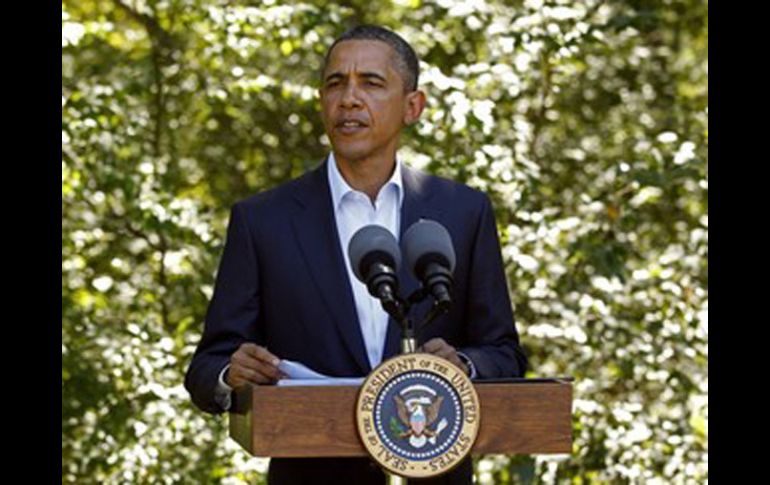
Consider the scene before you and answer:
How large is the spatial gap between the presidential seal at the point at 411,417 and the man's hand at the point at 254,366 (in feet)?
0.81

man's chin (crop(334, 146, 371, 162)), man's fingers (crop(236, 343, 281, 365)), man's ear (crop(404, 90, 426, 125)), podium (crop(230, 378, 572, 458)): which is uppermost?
man's ear (crop(404, 90, 426, 125))

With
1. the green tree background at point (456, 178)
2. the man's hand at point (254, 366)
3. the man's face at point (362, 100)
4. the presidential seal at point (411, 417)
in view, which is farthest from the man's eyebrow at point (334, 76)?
the green tree background at point (456, 178)

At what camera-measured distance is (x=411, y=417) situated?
3318mm

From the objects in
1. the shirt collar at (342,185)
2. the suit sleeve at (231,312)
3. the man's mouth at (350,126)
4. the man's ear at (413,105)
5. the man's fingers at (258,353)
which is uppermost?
the man's ear at (413,105)

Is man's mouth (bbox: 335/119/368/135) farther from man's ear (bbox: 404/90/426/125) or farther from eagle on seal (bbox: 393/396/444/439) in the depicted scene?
eagle on seal (bbox: 393/396/444/439)

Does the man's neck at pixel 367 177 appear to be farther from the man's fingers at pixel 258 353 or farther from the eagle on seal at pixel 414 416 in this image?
the eagle on seal at pixel 414 416

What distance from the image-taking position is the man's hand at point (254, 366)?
11.5 ft

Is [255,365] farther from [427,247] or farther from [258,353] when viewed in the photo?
[427,247]

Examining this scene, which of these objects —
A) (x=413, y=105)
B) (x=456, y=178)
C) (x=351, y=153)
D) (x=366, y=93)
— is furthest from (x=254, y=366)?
(x=456, y=178)

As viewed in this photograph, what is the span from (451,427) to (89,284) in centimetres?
477

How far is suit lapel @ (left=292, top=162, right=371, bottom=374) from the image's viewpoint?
3.82 m

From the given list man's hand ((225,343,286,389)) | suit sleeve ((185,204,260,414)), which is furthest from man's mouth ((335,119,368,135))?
man's hand ((225,343,286,389))

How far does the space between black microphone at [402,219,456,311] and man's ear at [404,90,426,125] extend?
1.97 ft

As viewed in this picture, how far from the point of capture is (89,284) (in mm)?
7910
